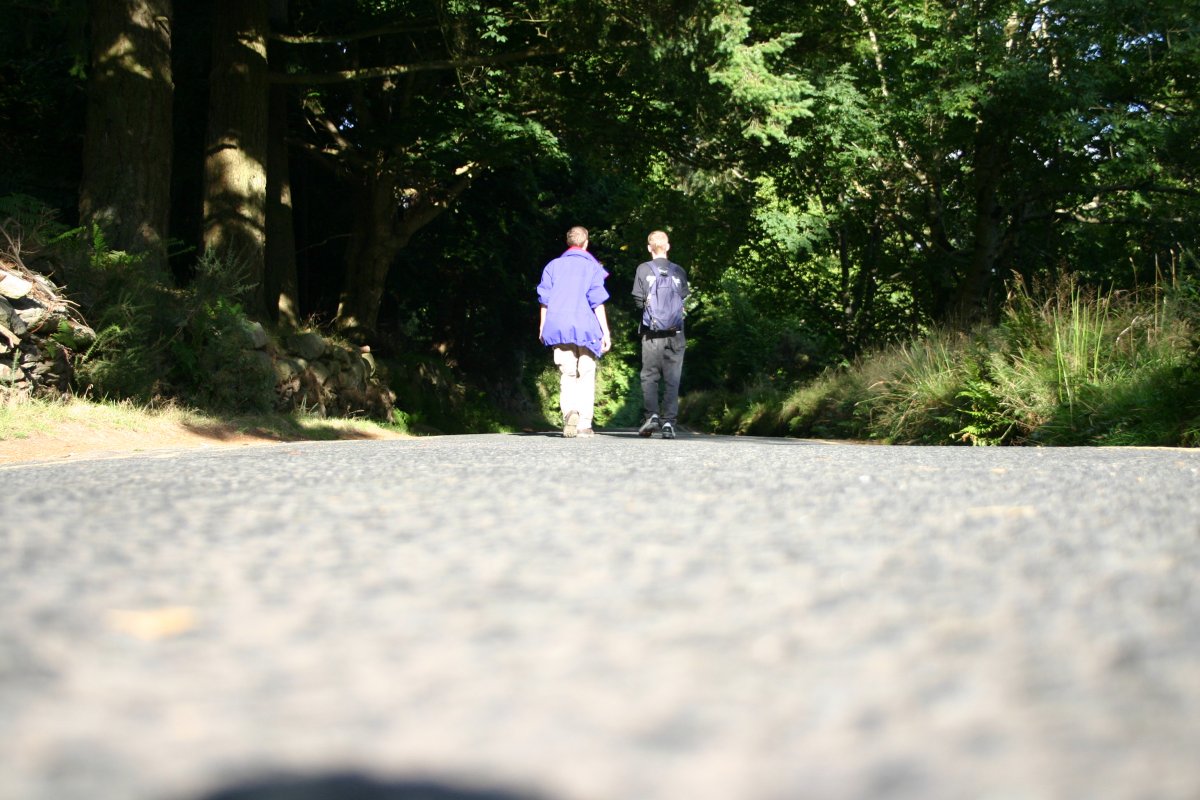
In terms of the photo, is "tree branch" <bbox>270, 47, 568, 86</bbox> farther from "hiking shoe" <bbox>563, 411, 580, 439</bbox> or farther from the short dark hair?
"hiking shoe" <bbox>563, 411, 580, 439</bbox>

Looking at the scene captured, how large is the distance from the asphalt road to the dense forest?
914 cm

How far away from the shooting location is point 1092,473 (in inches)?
204

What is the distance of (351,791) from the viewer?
4.36 feet

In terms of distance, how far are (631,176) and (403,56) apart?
177 inches

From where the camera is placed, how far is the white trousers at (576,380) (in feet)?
39.4

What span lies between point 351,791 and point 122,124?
13.1 m

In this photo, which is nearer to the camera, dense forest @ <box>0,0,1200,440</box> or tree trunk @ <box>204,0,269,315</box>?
dense forest @ <box>0,0,1200,440</box>

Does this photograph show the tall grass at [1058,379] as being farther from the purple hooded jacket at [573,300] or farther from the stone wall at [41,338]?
the stone wall at [41,338]

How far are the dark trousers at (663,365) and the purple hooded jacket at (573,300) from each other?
577 millimetres

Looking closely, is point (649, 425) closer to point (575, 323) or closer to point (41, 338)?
point (575, 323)

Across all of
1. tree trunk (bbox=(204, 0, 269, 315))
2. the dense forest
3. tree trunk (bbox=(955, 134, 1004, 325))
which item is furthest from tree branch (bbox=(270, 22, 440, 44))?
tree trunk (bbox=(955, 134, 1004, 325))

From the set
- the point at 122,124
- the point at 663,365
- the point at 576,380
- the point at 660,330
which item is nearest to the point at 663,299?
the point at 660,330

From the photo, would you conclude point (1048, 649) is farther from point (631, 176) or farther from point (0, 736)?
point (631, 176)

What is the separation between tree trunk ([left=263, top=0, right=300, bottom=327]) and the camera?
661 inches
